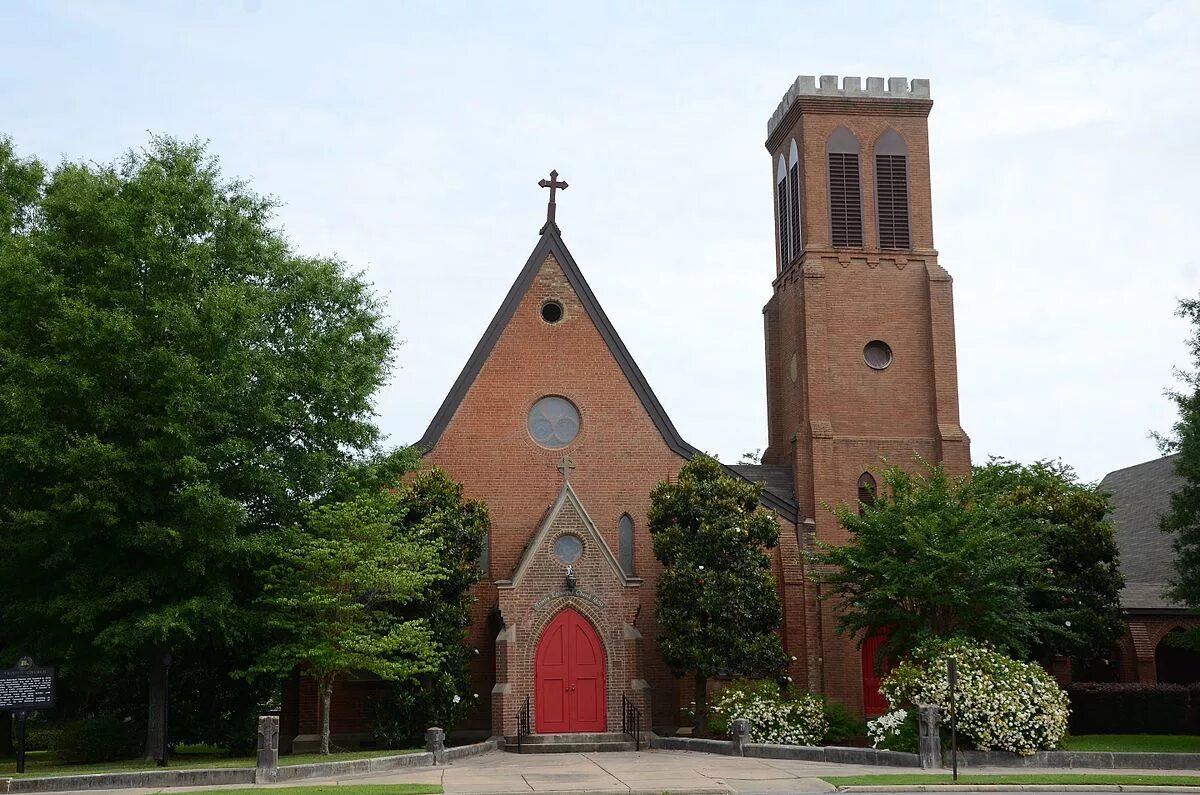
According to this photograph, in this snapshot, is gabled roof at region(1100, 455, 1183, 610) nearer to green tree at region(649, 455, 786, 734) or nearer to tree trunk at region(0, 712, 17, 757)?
green tree at region(649, 455, 786, 734)

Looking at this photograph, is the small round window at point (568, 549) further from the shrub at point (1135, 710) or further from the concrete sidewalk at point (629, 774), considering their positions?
the shrub at point (1135, 710)

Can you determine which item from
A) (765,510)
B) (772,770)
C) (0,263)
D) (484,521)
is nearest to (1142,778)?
(772,770)

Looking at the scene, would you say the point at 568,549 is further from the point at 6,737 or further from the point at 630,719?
the point at 6,737

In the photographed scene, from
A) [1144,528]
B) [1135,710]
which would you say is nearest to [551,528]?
[1135,710]

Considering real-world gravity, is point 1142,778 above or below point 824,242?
below

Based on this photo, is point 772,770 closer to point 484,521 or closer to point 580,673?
point 580,673

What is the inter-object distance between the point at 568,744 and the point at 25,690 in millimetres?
11320

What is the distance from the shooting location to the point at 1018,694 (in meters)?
23.8

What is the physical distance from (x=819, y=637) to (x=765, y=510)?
4093 mm

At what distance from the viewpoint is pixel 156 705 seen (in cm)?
2619

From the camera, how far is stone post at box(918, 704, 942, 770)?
23.1 meters

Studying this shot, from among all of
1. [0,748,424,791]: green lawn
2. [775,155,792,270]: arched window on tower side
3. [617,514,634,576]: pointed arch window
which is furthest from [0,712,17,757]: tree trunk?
[775,155,792,270]: arched window on tower side

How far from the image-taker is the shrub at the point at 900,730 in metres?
24.5

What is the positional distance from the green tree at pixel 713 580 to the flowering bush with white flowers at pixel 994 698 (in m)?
4.56
